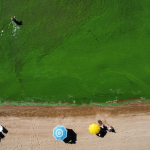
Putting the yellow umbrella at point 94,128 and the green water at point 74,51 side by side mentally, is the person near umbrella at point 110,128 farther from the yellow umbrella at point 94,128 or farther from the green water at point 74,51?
the green water at point 74,51

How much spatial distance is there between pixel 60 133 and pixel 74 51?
5.13 metres

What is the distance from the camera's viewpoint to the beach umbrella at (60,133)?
28.3 ft

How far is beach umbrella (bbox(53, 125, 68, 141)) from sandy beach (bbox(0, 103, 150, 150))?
1.83ft

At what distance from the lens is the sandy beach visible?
9078 mm

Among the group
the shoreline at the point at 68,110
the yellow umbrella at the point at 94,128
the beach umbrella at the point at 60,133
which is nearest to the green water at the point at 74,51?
the shoreline at the point at 68,110

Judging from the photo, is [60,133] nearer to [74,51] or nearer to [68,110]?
[68,110]

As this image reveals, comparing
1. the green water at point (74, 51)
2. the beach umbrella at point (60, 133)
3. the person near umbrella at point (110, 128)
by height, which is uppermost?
the green water at point (74, 51)

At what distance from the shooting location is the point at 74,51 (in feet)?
31.0

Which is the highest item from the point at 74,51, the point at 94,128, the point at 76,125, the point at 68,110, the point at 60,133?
→ the point at 74,51

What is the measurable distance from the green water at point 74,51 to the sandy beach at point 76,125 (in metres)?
0.71

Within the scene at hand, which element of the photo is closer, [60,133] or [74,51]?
[60,133]

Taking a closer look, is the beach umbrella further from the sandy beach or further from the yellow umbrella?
the yellow umbrella

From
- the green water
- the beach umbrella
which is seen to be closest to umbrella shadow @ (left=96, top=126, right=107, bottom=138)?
the green water

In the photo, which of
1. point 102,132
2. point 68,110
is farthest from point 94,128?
point 68,110
